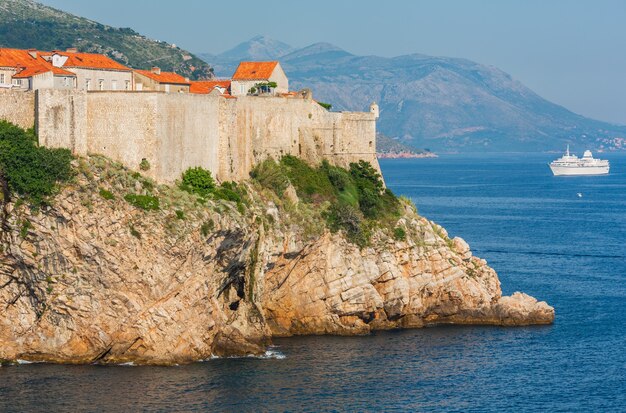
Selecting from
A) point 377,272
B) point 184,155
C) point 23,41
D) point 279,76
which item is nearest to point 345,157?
point 279,76

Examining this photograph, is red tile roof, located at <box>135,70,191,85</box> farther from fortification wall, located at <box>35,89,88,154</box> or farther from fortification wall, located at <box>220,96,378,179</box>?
fortification wall, located at <box>35,89,88,154</box>

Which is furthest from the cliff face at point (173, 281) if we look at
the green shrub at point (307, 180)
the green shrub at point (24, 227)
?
the green shrub at point (307, 180)

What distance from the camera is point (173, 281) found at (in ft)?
168

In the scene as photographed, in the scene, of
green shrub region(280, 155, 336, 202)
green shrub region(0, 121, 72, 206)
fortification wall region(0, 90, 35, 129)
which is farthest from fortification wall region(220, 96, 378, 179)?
green shrub region(0, 121, 72, 206)

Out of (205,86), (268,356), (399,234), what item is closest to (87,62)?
(205,86)

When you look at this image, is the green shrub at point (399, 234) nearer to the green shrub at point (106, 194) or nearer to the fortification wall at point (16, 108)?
the green shrub at point (106, 194)

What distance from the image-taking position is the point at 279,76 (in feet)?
229

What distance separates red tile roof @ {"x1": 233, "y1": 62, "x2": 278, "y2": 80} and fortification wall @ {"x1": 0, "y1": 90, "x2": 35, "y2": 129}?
1898cm

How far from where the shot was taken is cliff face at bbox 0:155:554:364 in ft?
162

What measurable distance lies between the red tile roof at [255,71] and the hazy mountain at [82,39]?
208 feet

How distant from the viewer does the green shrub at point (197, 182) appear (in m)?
55.7

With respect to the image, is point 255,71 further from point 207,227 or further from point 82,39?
point 82,39

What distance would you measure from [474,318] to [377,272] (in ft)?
18.9

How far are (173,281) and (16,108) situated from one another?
10.0 m
